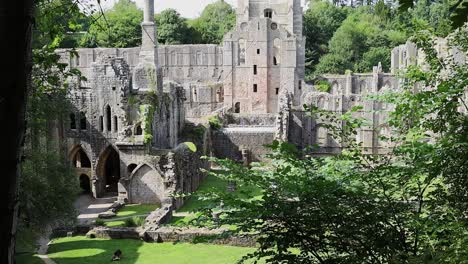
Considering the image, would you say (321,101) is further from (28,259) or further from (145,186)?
(28,259)

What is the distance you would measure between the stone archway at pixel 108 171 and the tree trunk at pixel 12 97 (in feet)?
80.9

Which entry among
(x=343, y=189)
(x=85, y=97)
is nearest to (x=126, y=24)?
(x=85, y=97)

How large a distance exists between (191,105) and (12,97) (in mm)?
41521

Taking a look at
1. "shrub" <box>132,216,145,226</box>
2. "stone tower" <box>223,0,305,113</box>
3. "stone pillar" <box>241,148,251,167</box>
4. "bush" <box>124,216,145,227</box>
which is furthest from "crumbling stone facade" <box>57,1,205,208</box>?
"stone tower" <box>223,0,305,113</box>

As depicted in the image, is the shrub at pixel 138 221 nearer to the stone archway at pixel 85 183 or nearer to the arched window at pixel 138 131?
the arched window at pixel 138 131

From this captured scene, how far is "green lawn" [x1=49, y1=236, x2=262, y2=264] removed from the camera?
16875 mm

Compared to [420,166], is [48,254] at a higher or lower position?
lower

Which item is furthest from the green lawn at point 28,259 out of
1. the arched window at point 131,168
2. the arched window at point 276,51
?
the arched window at point 276,51

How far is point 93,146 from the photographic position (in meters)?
27.2

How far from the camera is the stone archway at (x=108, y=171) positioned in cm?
2717

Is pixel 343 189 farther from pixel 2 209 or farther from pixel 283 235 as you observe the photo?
pixel 2 209

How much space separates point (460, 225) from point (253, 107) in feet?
121

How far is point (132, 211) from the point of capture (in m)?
23.5

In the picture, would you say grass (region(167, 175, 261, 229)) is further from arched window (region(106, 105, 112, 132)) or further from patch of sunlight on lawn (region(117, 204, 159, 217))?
arched window (region(106, 105, 112, 132))
